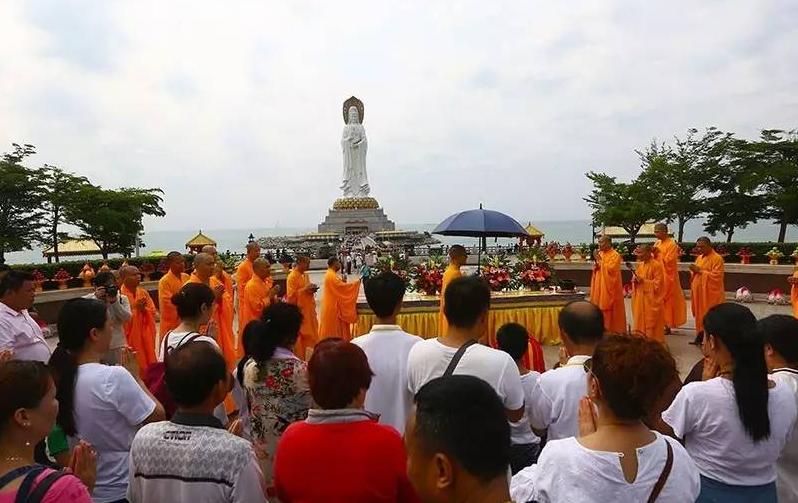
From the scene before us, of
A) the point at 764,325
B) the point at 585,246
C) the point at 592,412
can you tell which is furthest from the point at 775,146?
the point at 592,412

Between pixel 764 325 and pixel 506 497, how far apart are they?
2.11 metres

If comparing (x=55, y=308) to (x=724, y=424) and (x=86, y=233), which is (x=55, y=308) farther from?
(x=724, y=424)

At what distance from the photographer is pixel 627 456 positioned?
1723 mm

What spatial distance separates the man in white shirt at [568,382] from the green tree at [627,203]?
2256 centimetres

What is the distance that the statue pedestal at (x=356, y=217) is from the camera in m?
34.9

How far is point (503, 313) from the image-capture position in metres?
9.59

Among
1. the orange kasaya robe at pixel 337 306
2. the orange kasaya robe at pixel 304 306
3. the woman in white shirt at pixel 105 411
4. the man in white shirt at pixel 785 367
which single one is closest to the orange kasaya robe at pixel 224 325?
the orange kasaya robe at pixel 304 306

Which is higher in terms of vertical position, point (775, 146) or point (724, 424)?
point (775, 146)

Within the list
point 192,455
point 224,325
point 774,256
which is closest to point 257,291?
point 224,325

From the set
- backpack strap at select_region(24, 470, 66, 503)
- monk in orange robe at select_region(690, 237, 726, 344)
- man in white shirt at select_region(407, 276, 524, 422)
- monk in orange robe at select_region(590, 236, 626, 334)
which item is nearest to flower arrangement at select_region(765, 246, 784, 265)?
monk in orange robe at select_region(690, 237, 726, 344)

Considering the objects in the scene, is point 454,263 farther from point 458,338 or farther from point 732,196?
point 732,196

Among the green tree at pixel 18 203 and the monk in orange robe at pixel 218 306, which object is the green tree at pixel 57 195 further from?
the monk in orange robe at pixel 218 306

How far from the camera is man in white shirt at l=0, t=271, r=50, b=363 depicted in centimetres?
424

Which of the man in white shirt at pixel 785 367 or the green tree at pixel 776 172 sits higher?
the green tree at pixel 776 172
